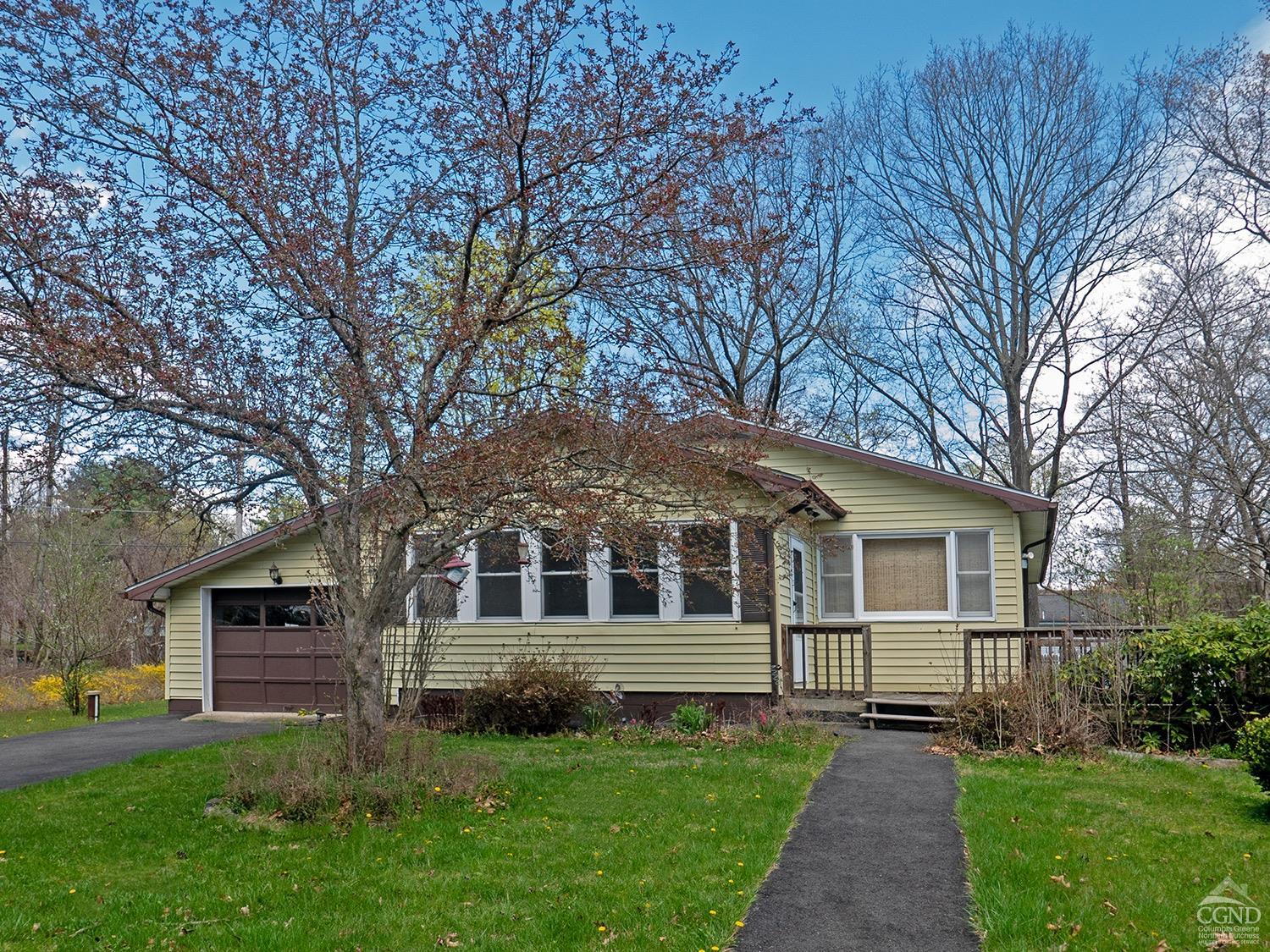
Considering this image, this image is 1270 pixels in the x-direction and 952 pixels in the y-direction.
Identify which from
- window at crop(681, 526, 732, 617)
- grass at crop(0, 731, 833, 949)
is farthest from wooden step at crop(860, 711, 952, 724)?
grass at crop(0, 731, 833, 949)

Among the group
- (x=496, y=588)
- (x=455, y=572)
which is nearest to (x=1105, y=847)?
(x=455, y=572)

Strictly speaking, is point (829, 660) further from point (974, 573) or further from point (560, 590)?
point (560, 590)

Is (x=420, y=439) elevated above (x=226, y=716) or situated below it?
above

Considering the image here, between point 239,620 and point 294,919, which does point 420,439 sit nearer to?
point 294,919

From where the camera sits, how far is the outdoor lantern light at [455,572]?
426 inches

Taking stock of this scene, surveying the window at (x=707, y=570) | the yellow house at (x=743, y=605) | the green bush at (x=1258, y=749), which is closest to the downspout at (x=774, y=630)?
the yellow house at (x=743, y=605)

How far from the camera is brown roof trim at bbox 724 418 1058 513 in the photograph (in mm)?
14023

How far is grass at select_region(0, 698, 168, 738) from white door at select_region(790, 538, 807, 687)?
35.3ft

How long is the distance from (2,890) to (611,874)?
363 cm

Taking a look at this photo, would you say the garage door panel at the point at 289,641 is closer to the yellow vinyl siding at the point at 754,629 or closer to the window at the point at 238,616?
the window at the point at 238,616

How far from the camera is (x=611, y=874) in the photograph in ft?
20.4

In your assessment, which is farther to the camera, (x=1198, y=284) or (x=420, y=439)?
(x=1198, y=284)

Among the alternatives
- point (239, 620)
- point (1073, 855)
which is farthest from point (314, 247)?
point (239, 620)

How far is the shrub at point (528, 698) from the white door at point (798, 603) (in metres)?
3.04
